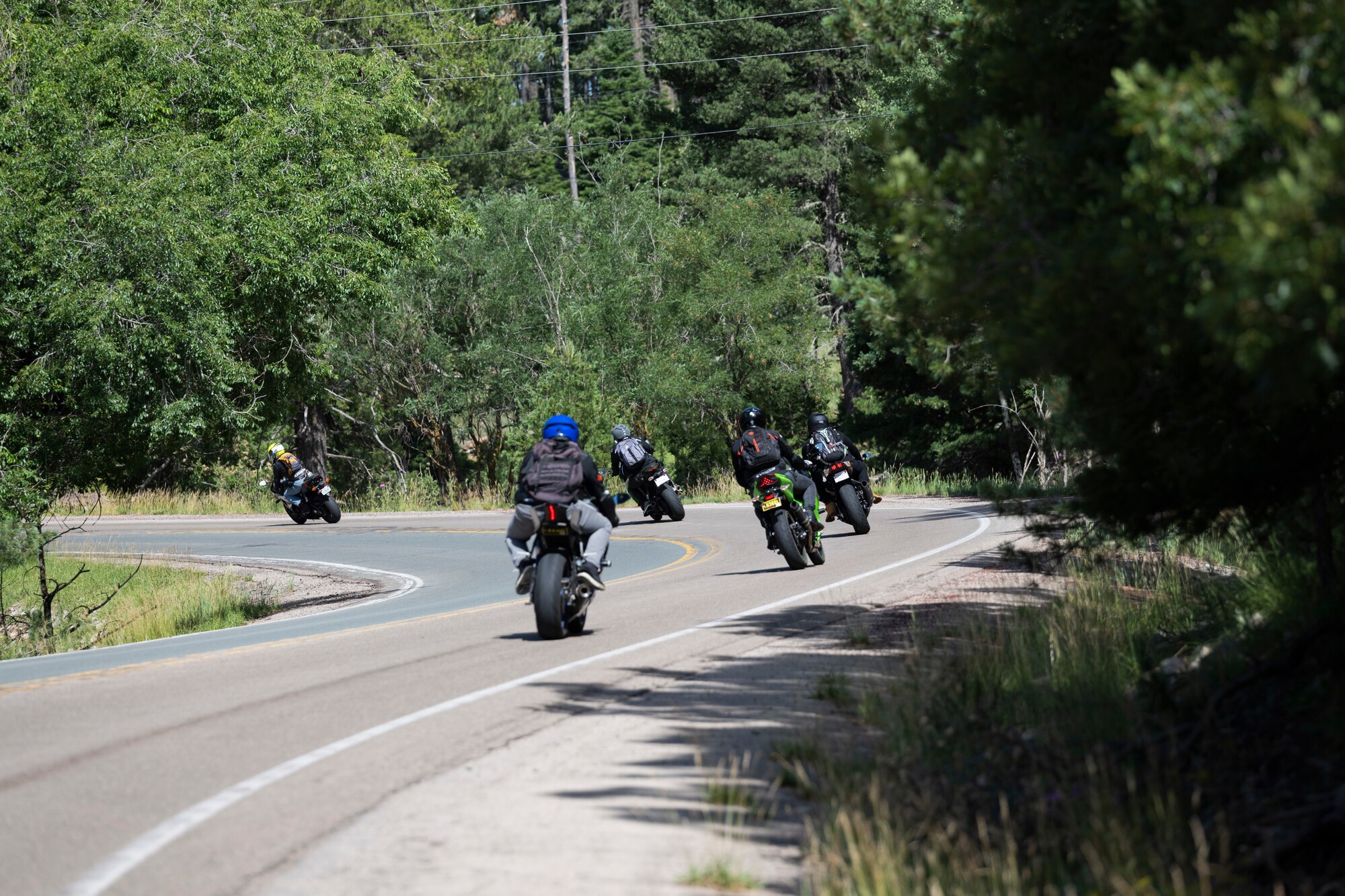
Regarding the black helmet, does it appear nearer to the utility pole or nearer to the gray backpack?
the gray backpack

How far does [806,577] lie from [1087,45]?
9512mm

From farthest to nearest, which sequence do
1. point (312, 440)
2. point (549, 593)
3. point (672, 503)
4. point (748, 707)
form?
point (312, 440) < point (672, 503) < point (549, 593) < point (748, 707)

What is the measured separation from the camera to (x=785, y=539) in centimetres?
1599

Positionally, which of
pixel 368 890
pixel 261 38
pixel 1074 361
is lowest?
pixel 368 890

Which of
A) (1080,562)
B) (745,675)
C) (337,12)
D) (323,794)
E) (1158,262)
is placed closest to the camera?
(1158,262)

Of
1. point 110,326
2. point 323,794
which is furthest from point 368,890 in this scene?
point 110,326

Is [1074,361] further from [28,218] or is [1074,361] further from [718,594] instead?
[28,218]

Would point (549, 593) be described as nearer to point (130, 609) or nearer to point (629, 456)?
point (130, 609)

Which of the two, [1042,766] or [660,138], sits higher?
[660,138]

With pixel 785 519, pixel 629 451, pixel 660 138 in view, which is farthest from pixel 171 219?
pixel 660 138

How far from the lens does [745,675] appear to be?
9328 mm

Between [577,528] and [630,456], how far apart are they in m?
13.5

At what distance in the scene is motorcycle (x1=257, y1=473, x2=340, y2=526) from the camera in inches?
1186

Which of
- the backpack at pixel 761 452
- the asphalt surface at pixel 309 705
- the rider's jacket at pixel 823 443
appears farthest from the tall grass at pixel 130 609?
the rider's jacket at pixel 823 443
